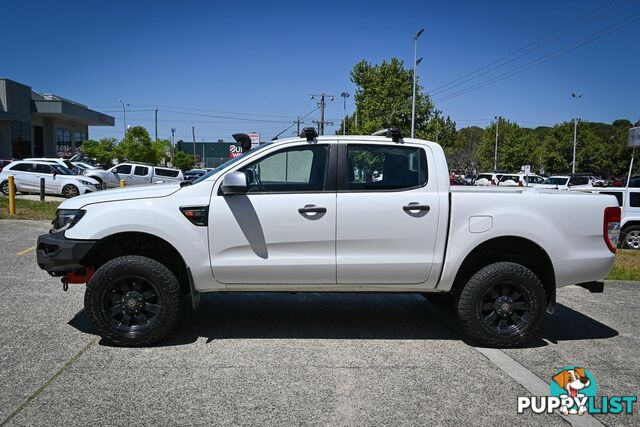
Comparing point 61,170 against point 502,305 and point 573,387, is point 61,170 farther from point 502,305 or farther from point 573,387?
point 573,387

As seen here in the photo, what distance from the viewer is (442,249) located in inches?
191

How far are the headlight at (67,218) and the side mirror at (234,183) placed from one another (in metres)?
1.32

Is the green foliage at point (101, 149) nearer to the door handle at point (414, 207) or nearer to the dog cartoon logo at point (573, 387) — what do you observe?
the door handle at point (414, 207)

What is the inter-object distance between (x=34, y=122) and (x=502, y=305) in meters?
57.5

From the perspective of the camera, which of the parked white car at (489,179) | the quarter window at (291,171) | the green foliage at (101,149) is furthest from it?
the green foliage at (101,149)

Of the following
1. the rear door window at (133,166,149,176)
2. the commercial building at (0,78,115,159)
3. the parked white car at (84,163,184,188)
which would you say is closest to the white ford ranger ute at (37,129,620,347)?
the parked white car at (84,163,184,188)

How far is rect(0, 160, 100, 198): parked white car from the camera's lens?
21484 millimetres

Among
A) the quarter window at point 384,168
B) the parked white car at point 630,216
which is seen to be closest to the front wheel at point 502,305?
the quarter window at point 384,168

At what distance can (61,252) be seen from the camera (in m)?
4.70

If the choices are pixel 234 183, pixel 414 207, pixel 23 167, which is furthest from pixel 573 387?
pixel 23 167

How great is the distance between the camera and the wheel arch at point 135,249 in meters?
4.91

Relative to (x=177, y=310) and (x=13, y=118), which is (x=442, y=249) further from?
(x=13, y=118)

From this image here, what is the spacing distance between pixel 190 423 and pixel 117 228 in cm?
199

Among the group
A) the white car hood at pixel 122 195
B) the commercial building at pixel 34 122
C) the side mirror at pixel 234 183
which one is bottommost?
the white car hood at pixel 122 195
